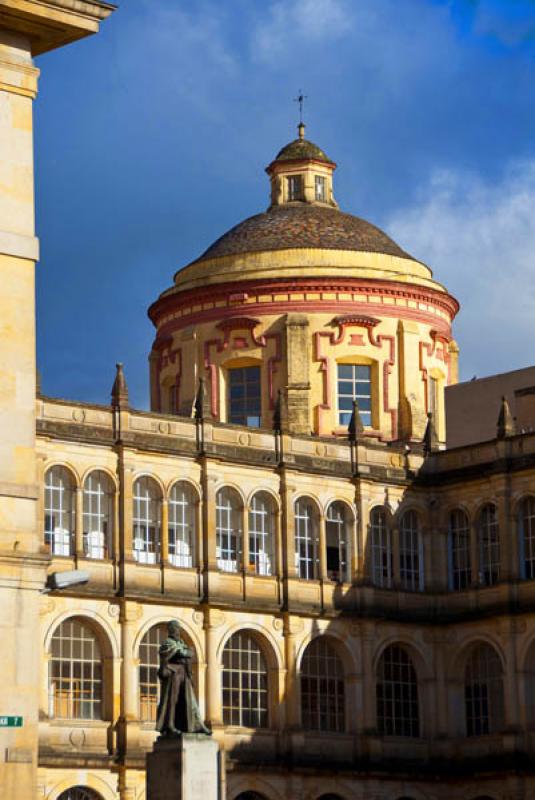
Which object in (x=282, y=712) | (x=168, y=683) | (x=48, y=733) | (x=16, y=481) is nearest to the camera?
(x=16, y=481)

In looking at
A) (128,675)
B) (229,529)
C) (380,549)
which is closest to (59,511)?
(128,675)

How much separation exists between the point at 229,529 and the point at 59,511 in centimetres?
721

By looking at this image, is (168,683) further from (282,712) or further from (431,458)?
(431,458)

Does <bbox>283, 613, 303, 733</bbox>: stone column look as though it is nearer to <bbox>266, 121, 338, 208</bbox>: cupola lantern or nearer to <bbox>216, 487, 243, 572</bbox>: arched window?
<bbox>216, 487, 243, 572</bbox>: arched window

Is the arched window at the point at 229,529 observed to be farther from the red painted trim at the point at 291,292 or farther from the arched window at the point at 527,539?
the red painted trim at the point at 291,292

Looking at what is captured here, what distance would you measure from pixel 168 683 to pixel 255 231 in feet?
117

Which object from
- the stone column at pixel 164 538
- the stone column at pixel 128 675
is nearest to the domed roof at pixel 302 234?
the stone column at pixel 164 538

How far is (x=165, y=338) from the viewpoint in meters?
85.3

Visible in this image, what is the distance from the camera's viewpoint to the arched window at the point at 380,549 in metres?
76.1

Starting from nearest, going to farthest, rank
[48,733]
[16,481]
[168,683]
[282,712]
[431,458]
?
[16,481] → [168,683] → [48,733] → [282,712] → [431,458]

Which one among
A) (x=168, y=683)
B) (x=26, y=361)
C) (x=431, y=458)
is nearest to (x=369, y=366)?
(x=431, y=458)

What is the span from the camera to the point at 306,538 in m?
74.5

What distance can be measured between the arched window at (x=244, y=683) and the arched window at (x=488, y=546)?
28.4 feet

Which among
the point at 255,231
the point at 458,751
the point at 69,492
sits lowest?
the point at 458,751
